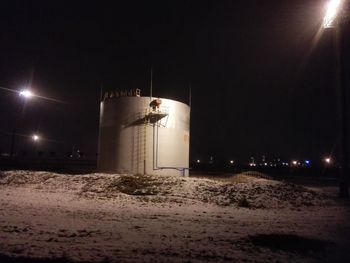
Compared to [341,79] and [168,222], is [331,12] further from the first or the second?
[168,222]

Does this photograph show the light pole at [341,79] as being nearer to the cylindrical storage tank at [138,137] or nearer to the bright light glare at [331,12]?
the bright light glare at [331,12]

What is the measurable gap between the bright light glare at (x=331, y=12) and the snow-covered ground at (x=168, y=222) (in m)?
9.68

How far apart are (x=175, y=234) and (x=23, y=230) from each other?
4211 millimetres

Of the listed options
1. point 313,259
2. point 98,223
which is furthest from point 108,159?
point 313,259

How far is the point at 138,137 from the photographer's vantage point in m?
26.3

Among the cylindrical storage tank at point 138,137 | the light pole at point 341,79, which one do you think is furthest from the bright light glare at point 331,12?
the cylindrical storage tank at point 138,137

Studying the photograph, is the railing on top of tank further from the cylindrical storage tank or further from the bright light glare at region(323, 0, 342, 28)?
the bright light glare at region(323, 0, 342, 28)

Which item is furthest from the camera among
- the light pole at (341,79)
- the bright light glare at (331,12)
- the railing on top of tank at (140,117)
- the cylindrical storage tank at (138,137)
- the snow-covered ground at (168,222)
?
the railing on top of tank at (140,117)

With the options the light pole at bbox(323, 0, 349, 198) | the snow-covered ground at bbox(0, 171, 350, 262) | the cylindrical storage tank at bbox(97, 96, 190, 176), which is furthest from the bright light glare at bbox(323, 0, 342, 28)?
the cylindrical storage tank at bbox(97, 96, 190, 176)

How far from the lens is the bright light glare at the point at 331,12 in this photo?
20.6 metres

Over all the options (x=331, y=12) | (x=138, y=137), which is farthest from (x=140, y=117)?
(x=331, y=12)

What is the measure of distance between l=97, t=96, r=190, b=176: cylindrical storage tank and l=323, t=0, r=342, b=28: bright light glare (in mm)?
11874

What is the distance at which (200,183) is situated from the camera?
21.4 m

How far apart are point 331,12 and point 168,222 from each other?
51.7 ft
